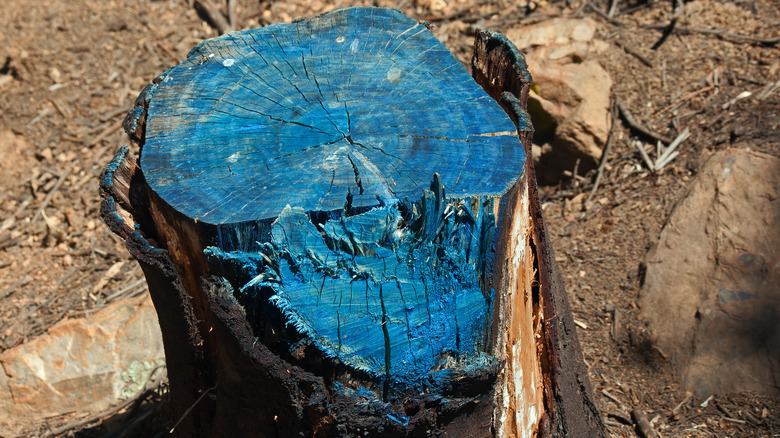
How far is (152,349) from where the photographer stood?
3.43m

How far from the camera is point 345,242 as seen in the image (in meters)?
1.53

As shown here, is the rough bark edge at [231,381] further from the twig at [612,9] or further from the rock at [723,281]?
the twig at [612,9]

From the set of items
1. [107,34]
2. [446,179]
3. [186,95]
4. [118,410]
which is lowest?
[118,410]

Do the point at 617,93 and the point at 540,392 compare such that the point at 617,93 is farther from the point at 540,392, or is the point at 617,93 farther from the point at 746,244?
the point at 540,392

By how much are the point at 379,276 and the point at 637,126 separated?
3059 mm

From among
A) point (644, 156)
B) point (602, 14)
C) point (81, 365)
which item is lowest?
point (81, 365)

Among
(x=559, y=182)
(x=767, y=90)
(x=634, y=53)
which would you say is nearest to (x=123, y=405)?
(x=559, y=182)

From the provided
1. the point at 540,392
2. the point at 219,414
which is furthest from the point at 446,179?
the point at 219,414

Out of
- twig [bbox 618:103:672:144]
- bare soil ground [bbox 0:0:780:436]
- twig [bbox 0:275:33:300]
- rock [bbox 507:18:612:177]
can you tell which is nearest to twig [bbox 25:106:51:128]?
Answer: bare soil ground [bbox 0:0:780:436]

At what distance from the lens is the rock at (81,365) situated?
10.7 feet

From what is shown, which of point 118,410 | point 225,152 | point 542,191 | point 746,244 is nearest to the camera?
point 225,152

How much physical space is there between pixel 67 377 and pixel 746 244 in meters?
3.45

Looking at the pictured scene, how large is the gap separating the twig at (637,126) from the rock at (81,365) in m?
3.11

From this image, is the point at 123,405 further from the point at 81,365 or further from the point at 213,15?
the point at 213,15
